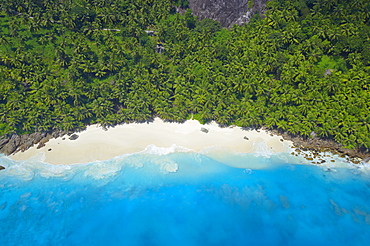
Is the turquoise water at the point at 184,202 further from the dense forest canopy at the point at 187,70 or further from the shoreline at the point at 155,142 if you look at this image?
the dense forest canopy at the point at 187,70

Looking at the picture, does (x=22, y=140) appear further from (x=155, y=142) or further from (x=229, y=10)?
(x=229, y=10)

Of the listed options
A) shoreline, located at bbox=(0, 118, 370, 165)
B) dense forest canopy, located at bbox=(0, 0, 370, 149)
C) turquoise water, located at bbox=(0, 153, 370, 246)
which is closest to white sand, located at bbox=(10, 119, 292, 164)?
shoreline, located at bbox=(0, 118, 370, 165)

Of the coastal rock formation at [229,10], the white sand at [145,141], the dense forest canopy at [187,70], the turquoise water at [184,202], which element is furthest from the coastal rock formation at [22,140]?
the coastal rock formation at [229,10]

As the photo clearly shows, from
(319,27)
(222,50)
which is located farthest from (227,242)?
(319,27)

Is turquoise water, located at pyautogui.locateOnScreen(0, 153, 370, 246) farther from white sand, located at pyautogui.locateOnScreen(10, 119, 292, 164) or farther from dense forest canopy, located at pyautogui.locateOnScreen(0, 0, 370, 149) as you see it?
dense forest canopy, located at pyautogui.locateOnScreen(0, 0, 370, 149)

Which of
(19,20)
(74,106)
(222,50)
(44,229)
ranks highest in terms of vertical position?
(19,20)

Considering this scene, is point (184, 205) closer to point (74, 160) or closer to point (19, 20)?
point (74, 160)
